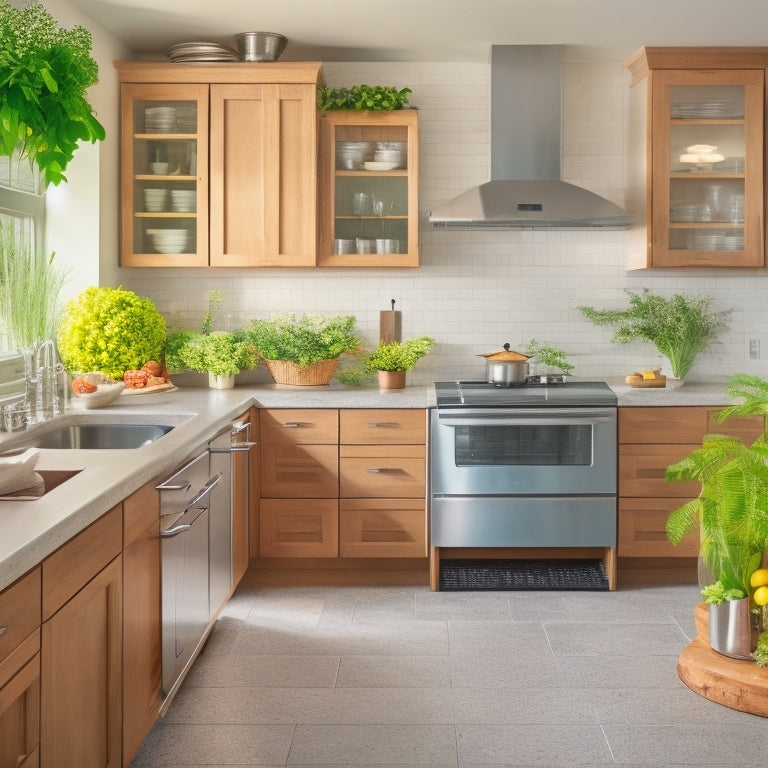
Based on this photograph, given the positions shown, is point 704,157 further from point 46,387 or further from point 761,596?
point 46,387

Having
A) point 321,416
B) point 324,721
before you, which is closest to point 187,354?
point 321,416

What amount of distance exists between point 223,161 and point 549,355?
1.89 meters

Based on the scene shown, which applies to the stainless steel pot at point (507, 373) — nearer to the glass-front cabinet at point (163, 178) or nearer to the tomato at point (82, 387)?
the glass-front cabinet at point (163, 178)

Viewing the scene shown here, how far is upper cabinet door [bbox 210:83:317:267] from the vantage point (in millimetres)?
4371

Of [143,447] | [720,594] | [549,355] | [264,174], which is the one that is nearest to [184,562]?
[143,447]

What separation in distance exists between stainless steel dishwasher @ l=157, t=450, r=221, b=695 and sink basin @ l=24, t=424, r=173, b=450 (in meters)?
0.32

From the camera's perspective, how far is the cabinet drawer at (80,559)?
5.57 ft

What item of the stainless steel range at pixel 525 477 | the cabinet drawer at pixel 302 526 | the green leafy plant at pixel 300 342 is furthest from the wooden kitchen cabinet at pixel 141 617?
the green leafy plant at pixel 300 342

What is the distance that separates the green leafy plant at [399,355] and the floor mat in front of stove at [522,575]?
0.97 meters

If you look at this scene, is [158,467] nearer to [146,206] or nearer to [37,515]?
[37,515]

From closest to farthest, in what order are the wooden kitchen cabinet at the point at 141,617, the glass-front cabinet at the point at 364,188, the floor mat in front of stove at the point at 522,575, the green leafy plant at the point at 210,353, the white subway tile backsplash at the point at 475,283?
the wooden kitchen cabinet at the point at 141,617 < the floor mat in front of stove at the point at 522,575 < the green leafy plant at the point at 210,353 < the glass-front cabinet at the point at 364,188 < the white subway tile backsplash at the point at 475,283

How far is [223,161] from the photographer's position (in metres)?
4.40

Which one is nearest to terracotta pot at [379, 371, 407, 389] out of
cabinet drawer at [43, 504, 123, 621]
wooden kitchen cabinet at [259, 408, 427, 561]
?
wooden kitchen cabinet at [259, 408, 427, 561]

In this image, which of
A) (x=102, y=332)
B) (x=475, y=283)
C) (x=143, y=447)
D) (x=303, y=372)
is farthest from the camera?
(x=475, y=283)
